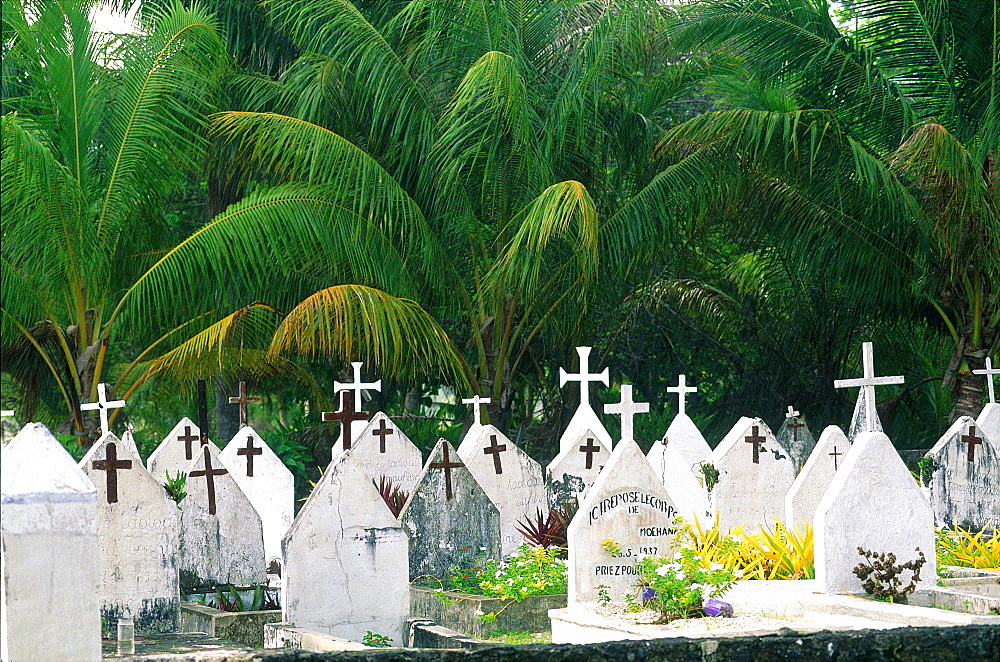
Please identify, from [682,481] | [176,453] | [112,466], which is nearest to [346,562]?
[112,466]

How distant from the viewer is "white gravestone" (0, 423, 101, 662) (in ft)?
17.3

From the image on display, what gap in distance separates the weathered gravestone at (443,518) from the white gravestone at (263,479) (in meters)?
2.49

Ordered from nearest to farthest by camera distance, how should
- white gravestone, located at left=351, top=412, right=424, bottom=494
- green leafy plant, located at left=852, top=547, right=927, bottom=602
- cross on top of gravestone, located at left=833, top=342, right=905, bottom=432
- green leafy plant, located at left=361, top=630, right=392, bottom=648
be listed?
green leafy plant, located at left=361, top=630, right=392, bottom=648, green leafy plant, located at left=852, top=547, right=927, bottom=602, cross on top of gravestone, located at left=833, top=342, right=905, bottom=432, white gravestone, located at left=351, top=412, right=424, bottom=494

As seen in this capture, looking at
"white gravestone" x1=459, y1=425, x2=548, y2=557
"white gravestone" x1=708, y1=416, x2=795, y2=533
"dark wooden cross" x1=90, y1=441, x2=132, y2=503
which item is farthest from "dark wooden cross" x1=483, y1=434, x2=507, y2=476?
"dark wooden cross" x1=90, y1=441, x2=132, y2=503

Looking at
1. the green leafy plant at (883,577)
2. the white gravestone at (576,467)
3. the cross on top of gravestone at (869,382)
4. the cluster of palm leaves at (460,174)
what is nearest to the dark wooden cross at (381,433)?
the cluster of palm leaves at (460,174)

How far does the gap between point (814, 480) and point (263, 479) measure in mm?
5350

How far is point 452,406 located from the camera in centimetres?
2158

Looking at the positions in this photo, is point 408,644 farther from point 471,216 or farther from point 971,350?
point 971,350

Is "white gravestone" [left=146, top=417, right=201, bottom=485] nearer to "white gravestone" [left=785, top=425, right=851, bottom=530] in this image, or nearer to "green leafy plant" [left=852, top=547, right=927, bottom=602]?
"white gravestone" [left=785, top=425, right=851, bottom=530]

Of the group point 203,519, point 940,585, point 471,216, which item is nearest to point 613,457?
point 940,585

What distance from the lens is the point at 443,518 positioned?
1075 centimetres

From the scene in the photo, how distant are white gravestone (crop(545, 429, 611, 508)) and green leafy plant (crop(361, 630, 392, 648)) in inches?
169

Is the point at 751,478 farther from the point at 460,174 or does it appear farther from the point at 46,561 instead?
the point at 46,561

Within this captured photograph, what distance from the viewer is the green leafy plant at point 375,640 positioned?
27.6ft
